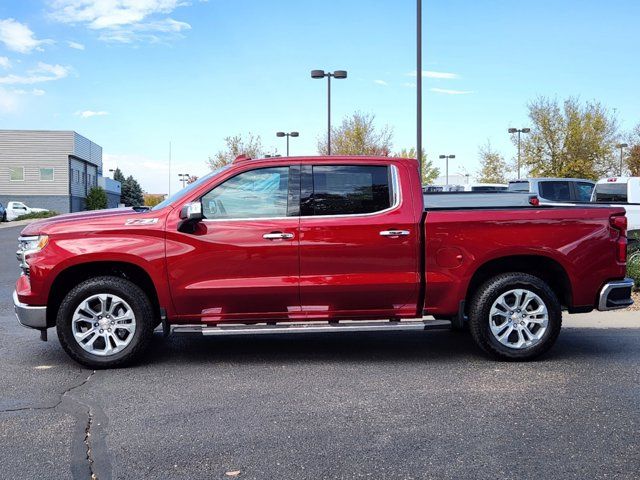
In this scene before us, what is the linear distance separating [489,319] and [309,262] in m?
1.79

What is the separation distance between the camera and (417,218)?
633 cm

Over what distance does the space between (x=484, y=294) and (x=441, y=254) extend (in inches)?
22.1

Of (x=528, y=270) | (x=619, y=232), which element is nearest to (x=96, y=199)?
(x=528, y=270)

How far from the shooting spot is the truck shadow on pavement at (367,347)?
6719 millimetres

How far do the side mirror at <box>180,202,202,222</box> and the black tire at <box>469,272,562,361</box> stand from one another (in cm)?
271

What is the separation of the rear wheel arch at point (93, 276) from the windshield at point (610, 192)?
12.0 metres

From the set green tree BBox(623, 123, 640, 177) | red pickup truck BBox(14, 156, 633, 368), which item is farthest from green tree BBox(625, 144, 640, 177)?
red pickup truck BBox(14, 156, 633, 368)

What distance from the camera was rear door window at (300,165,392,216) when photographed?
21.0 feet

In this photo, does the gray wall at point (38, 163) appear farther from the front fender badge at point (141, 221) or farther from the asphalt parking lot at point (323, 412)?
the front fender badge at point (141, 221)

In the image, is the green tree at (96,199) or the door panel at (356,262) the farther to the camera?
the green tree at (96,199)

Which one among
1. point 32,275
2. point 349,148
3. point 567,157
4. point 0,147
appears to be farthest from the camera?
point 0,147

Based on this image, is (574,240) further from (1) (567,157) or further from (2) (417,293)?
(1) (567,157)

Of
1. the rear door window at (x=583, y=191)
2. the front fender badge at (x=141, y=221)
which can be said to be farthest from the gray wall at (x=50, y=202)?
the front fender badge at (x=141, y=221)

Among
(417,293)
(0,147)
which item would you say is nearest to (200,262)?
(417,293)
